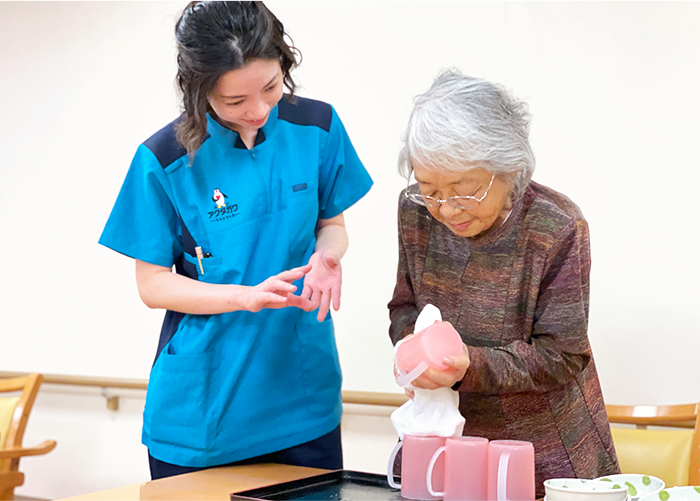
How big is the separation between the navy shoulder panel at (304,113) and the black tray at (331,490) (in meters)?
0.78

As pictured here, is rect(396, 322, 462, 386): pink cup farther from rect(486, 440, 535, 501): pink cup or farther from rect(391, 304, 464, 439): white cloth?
rect(486, 440, 535, 501): pink cup

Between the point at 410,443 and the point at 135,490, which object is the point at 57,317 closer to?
the point at 135,490

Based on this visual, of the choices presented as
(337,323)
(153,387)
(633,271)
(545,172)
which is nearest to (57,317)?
(337,323)

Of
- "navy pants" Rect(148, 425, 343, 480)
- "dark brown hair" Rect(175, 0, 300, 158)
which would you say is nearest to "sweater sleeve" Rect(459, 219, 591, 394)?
"navy pants" Rect(148, 425, 343, 480)

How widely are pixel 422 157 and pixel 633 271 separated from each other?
1174 millimetres

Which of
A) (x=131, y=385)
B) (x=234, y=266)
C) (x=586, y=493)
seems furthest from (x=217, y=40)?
(x=131, y=385)

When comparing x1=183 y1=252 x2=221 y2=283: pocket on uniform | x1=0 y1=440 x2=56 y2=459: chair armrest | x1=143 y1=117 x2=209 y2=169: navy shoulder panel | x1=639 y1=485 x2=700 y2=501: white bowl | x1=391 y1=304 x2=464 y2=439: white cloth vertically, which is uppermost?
x1=143 y1=117 x2=209 y2=169: navy shoulder panel

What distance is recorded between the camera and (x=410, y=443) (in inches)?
46.7

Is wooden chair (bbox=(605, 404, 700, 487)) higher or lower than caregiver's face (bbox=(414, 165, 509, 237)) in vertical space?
lower

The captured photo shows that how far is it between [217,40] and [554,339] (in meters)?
0.85

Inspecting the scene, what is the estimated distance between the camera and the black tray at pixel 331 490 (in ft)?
3.99

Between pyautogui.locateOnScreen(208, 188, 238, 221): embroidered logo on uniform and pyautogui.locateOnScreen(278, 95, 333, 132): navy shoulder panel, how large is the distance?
0.24 m

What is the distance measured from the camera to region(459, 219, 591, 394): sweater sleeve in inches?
48.9

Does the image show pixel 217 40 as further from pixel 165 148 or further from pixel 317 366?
pixel 317 366
